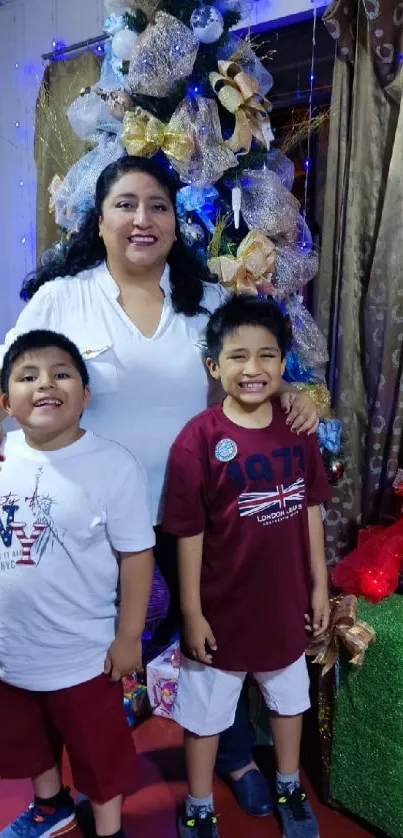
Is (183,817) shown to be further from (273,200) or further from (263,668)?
(273,200)

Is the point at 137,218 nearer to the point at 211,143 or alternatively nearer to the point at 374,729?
the point at 211,143

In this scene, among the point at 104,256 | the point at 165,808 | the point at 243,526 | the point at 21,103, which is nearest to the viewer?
the point at 243,526

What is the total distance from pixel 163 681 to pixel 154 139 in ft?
5.14

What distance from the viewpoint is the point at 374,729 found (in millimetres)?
1482

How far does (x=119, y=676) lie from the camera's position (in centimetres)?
135

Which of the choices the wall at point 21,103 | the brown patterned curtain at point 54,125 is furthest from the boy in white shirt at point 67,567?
the wall at point 21,103

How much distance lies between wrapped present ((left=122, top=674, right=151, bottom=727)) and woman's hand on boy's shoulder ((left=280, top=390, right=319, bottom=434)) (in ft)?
3.50

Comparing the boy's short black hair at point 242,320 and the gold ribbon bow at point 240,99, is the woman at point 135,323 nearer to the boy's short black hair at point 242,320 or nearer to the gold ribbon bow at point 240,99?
the boy's short black hair at point 242,320

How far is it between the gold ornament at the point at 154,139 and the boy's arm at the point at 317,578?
989 mm

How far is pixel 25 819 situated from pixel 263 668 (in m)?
0.67

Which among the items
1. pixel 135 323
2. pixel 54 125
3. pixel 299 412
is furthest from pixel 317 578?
pixel 54 125

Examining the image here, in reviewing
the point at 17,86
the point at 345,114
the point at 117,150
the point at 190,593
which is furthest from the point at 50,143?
the point at 190,593

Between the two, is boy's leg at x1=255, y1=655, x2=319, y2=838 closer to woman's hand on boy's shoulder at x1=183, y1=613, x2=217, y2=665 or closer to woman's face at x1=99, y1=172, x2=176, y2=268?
woman's hand on boy's shoulder at x1=183, y1=613, x2=217, y2=665

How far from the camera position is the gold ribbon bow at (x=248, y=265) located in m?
1.75
